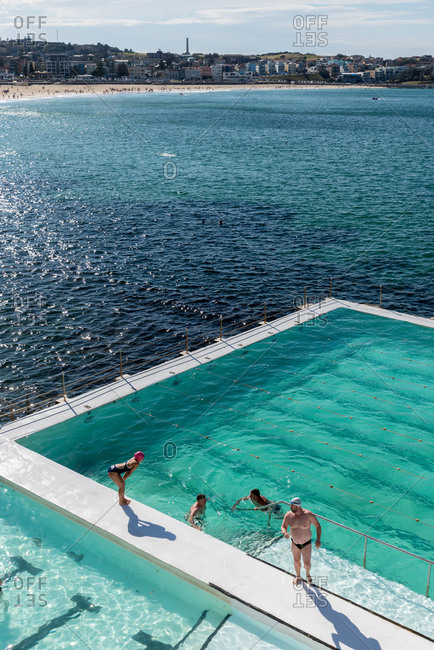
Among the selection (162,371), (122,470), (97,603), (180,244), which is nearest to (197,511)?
(122,470)

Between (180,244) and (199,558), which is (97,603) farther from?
(180,244)

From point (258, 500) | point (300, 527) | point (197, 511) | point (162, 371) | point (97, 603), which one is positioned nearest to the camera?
point (300, 527)

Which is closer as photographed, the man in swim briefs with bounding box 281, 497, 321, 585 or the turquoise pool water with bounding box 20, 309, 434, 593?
the man in swim briefs with bounding box 281, 497, 321, 585

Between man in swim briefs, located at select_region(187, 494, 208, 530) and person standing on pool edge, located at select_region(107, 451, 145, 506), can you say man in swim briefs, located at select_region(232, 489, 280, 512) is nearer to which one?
man in swim briefs, located at select_region(187, 494, 208, 530)

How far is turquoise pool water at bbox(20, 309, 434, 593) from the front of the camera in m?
17.0

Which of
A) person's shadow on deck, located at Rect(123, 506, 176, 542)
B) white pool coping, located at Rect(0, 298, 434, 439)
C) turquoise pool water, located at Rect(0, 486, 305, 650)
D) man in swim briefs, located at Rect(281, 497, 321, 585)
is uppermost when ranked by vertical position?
man in swim briefs, located at Rect(281, 497, 321, 585)

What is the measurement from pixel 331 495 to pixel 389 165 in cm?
8694

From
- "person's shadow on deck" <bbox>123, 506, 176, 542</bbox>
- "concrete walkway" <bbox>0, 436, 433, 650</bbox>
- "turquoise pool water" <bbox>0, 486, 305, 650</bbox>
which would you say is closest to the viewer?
"concrete walkway" <bbox>0, 436, 433, 650</bbox>

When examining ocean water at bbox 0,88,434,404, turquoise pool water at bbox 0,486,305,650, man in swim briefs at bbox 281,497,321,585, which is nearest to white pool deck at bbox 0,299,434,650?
turquoise pool water at bbox 0,486,305,650

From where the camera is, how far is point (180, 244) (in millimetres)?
52156

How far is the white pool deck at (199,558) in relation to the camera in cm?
1268

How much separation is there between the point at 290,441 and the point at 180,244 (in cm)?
3371

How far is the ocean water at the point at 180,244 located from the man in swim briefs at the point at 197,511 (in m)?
9.76

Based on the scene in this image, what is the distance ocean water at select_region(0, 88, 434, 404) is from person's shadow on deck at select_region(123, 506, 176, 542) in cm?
967
